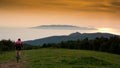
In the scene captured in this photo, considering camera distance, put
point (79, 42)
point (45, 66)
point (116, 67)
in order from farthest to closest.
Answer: point (79, 42) → point (116, 67) → point (45, 66)

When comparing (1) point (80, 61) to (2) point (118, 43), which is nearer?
(1) point (80, 61)

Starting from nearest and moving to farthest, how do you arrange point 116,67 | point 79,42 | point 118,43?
point 116,67, point 118,43, point 79,42

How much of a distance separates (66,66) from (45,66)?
2.49 metres

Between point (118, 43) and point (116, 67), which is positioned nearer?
point (116, 67)

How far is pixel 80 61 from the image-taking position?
49.4 metres

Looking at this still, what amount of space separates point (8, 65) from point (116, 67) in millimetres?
13264

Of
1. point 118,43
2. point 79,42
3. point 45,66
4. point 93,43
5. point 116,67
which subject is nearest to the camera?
point 45,66

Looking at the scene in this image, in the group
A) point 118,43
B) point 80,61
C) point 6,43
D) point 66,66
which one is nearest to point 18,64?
point 66,66

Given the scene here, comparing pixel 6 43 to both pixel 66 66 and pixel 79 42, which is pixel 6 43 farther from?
pixel 66 66

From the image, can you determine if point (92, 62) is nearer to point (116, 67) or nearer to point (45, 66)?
point (116, 67)

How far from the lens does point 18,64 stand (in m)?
44.1

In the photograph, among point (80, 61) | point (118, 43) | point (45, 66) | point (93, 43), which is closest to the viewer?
point (45, 66)

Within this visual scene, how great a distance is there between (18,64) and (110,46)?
5177cm

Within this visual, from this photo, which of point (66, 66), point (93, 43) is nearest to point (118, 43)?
point (93, 43)
